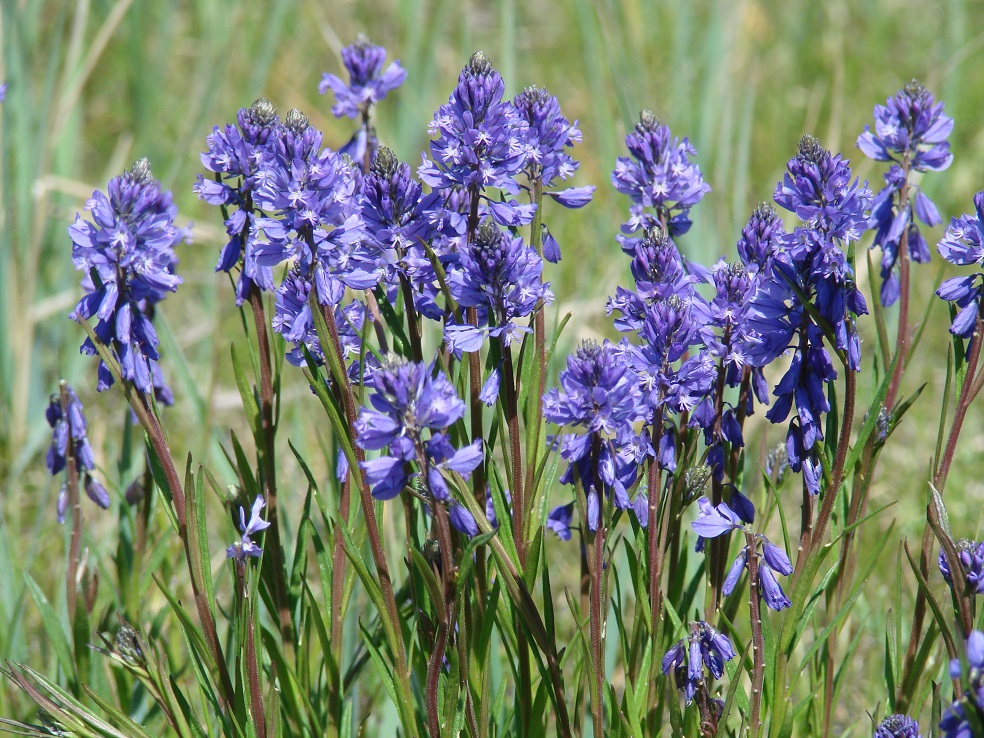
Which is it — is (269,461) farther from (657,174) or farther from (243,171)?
(657,174)

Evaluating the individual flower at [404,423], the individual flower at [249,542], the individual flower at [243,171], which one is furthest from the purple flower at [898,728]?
the individual flower at [243,171]

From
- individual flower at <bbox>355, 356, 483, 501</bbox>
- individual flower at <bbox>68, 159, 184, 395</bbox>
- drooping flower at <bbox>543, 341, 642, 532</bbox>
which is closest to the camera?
individual flower at <bbox>355, 356, 483, 501</bbox>

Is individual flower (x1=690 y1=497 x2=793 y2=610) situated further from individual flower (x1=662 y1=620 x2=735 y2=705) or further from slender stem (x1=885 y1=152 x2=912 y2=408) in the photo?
slender stem (x1=885 y1=152 x2=912 y2=408)

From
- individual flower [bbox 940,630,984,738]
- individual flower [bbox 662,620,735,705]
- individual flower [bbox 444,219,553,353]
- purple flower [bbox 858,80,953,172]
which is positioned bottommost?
individual flower [bbox 662,620,735,705]

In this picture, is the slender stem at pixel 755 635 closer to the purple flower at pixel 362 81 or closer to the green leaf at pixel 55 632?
the purple flower at pixel 362 81

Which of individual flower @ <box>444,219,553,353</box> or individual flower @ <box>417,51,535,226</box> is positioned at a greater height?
individual flower @ <box>417,51,535,226</box>

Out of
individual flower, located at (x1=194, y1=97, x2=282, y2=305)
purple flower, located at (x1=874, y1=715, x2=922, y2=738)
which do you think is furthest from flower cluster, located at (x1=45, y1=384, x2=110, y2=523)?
purple flower, located at (x1=874, y1=715, x2=922, y2=738)
